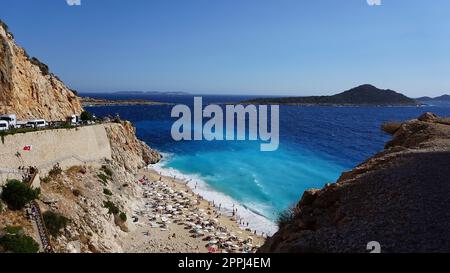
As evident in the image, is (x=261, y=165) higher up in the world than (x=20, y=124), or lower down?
lower down

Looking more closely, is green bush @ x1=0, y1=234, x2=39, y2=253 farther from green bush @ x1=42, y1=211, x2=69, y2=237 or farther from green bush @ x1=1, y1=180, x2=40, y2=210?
green bush @ x1=1, y1=180, x2=40, y2=210

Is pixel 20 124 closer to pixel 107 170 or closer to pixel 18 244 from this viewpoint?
pixel 107 170

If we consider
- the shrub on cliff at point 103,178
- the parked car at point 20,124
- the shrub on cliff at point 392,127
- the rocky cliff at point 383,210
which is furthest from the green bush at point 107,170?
the shrub on cliff at point 392,127

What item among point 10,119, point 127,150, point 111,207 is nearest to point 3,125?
point 10,119

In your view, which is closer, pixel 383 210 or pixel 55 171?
pixel 383 210

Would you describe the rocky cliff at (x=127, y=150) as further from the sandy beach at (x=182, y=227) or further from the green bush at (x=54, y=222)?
the green bush at (x=54, y=222)
